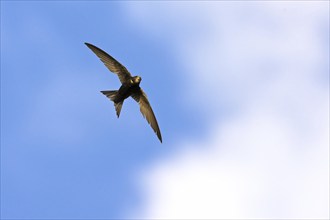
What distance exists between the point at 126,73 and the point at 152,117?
2.18 m

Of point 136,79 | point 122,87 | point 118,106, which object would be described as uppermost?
point 136,79

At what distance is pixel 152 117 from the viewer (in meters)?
21.7

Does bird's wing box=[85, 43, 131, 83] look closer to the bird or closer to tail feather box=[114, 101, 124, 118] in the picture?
the bird

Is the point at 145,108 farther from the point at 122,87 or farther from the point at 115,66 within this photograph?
the point at 115,66

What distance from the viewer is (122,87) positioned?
20047mm

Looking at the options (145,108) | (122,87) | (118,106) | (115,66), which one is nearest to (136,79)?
(122,87)

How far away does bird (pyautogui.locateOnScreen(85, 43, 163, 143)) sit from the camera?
1973 centimetres

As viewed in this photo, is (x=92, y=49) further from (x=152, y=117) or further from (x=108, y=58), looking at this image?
(x=152, y=117)

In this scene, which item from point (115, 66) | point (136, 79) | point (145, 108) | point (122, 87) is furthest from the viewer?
point (145, 108)

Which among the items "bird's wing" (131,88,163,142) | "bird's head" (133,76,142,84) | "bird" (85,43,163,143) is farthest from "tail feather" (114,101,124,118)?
"bird's wing" (131,88,163,142)

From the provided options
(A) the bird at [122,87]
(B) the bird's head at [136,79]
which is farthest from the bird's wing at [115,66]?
(B) the bird's head at [136,79]

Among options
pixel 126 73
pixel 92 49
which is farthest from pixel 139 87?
pixel 92 49

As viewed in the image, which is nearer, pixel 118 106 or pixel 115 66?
pixel 118 106

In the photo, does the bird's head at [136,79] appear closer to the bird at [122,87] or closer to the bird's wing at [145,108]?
the bird at [122,87]
